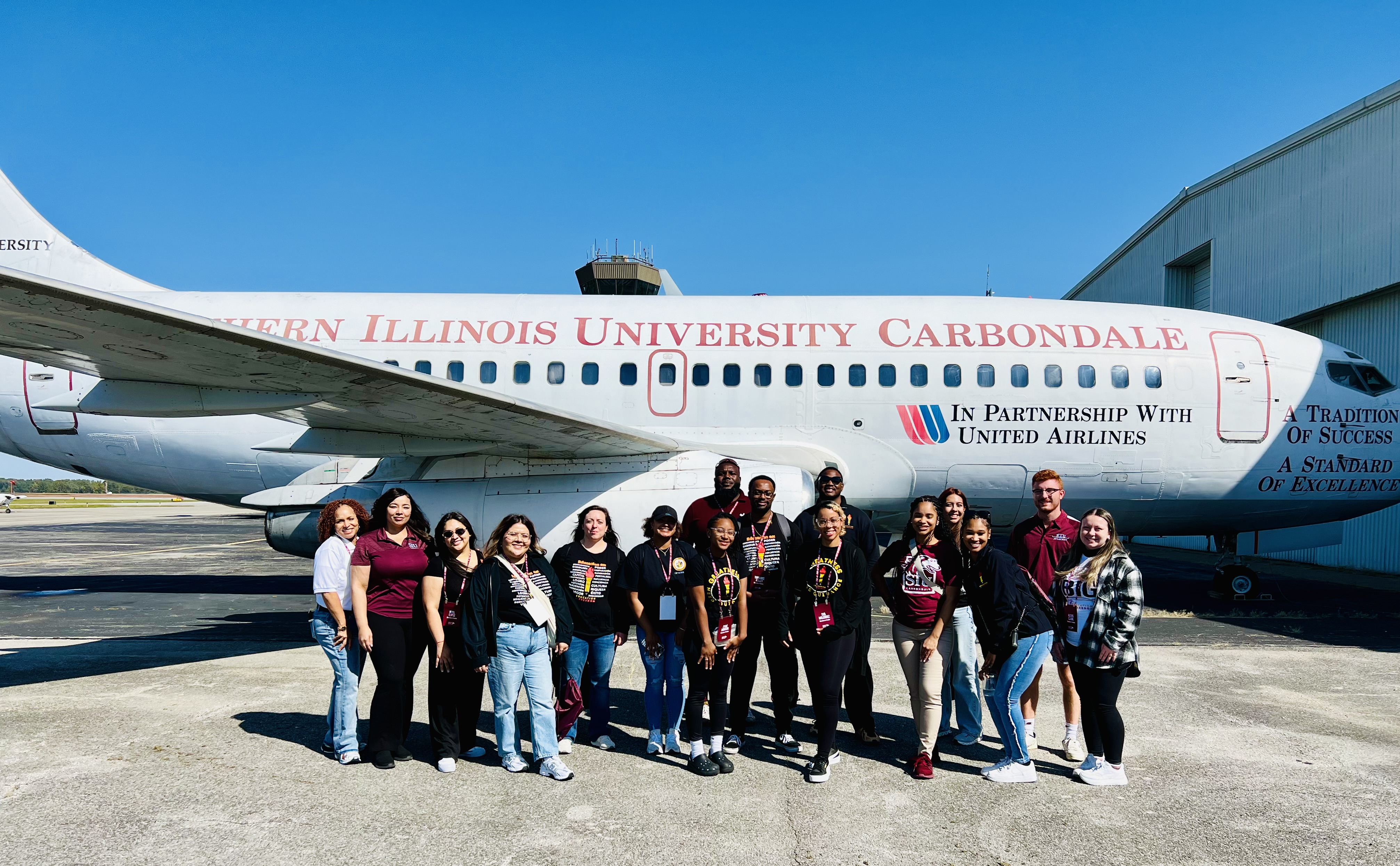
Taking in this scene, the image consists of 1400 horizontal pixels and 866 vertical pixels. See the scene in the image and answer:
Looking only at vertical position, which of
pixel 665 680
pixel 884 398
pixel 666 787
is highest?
pixel 884 398

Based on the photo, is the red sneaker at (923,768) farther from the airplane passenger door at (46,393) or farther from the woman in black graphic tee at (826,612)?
the airplane passenger door at (46,393)

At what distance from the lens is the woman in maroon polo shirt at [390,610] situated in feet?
17.3

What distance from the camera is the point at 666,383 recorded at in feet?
34.6

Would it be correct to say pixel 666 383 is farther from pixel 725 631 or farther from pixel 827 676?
pixel 827 676

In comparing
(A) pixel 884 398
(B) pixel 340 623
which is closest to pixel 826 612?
(B) pixel 340 623

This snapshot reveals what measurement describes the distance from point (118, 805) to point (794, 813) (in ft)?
12.4

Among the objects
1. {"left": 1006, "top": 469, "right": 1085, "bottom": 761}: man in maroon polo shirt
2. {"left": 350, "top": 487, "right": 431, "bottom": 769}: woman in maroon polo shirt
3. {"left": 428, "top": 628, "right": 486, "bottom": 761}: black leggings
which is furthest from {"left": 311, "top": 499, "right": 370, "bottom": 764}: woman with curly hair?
{"left": 1006, "top": 469, "right": 1085, "bottom": 761}: man in maroon polo shirt

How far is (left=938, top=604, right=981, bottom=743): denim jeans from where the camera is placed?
5652 millimetres

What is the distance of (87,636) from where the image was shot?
31.3 ft

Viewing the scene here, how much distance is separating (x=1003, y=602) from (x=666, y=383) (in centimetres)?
610

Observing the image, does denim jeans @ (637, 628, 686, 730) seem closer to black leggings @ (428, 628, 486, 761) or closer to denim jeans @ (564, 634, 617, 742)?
denim jeans @ (564, 634, 617, 742)

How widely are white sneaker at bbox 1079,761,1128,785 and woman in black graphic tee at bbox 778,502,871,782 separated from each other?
5.05ft

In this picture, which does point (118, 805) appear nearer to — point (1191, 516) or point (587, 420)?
point (587, 420)

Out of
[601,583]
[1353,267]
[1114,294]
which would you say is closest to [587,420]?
[601,583]
